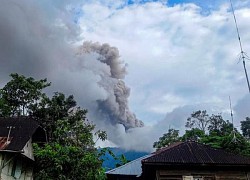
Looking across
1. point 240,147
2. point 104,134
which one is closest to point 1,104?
point 104,134

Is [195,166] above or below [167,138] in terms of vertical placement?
below

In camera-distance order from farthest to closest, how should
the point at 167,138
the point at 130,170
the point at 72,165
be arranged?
the point at 167,138, the point at 130,170, the point at 72,165

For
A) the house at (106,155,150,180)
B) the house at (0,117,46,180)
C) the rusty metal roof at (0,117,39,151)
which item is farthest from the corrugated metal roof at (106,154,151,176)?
the rusty metal roof at (0,117,39,151)

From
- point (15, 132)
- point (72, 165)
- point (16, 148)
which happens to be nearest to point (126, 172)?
point (72, 165)

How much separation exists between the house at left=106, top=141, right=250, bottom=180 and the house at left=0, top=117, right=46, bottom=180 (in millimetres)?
8283

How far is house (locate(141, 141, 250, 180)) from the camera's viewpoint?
48.6 feet

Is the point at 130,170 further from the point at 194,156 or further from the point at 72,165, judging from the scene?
the point at 194,156

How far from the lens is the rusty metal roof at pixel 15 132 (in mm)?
18547

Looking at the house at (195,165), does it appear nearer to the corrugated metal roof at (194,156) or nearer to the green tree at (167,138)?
the corrugated metal roof at (194,156)

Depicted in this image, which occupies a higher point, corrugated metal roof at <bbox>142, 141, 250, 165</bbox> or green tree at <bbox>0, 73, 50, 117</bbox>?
green tree at <bbox>0, 73, 50, 117</bbox>

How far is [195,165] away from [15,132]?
12137 millimetres

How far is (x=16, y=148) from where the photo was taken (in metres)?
18.2

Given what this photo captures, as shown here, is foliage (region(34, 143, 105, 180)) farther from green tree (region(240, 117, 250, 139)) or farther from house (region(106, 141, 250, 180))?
green tree (region(240, 117, 250, 139))

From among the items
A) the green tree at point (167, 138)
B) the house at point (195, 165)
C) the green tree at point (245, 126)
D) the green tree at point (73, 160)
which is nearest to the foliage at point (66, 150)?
the green tree at point (73, 160)
